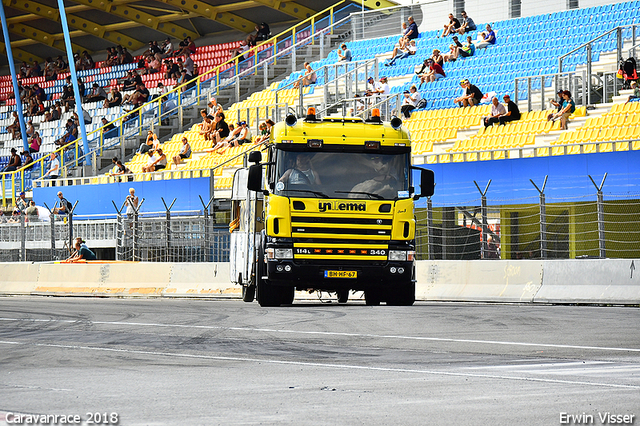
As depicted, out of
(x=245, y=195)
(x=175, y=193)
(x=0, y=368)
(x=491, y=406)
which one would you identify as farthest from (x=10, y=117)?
(x=491, y=406)

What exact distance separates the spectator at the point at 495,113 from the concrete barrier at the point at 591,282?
10.0 meters

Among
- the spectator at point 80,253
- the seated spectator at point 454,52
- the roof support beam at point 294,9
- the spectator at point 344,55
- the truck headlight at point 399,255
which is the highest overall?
the roof support beam at point 294,9

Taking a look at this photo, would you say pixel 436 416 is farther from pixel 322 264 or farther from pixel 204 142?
pixel 204 142

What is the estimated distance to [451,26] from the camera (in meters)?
35.1

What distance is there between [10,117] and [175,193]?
26.4 meters

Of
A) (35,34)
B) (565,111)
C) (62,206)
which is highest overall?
(35,34)

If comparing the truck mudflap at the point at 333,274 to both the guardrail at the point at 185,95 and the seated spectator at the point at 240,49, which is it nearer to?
the guardrail at the point at 185,95

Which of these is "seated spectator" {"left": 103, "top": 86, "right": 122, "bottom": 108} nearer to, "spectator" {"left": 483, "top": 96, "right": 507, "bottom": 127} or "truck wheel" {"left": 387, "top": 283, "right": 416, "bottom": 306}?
"spectator" {"left": 483, "top": 96, "right": 507, "bottom": 127}

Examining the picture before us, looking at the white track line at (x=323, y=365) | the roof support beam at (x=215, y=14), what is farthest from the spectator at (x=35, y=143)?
the white track line at (x=323, y=365)

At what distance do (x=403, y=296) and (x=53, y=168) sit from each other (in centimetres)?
2504

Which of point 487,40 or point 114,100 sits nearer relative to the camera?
point 487,40

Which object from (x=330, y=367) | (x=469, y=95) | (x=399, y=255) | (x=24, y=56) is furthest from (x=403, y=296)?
(x=24, y=56)

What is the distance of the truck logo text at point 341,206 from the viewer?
15.3 m

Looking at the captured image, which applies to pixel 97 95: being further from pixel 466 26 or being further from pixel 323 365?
pixel 323 365
